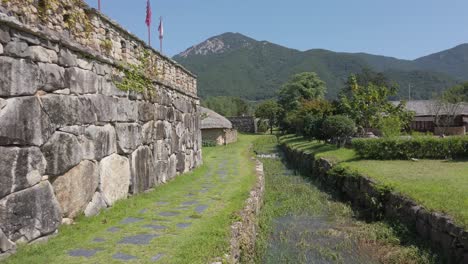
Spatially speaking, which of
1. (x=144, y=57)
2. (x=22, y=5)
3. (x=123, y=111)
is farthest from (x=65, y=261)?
(x=144, y=57)

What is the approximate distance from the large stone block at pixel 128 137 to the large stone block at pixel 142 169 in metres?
0.19

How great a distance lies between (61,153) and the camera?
234 inches

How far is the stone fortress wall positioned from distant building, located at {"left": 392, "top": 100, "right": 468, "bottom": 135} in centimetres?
3432

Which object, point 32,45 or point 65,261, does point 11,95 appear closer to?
point 32,45

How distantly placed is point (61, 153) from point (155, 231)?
181 centimetres

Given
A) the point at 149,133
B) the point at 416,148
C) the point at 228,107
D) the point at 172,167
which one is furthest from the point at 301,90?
the point at 149,133

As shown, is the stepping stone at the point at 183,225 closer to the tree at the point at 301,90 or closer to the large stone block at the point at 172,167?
the large stone block at the point at 172,167

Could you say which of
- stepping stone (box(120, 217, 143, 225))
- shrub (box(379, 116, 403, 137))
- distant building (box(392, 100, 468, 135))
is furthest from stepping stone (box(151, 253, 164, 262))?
distant building (box(392, 100, 468, 135))

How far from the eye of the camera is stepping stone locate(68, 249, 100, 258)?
5.06m

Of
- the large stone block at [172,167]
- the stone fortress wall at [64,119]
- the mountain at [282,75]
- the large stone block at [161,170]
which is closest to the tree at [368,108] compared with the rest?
the large stone block at [172,167]

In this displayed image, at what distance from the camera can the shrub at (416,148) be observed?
16.4 meters

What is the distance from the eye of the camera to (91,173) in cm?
687

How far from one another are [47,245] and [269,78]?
592 ft

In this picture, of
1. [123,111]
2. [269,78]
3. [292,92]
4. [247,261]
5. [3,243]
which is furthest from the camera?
[269,78]
